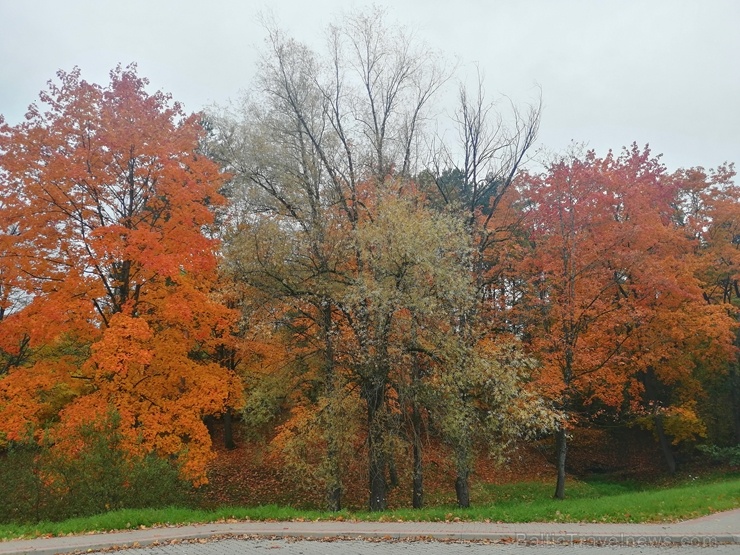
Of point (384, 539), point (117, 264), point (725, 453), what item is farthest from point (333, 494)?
point (725, 453)

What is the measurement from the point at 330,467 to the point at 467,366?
4195 mm

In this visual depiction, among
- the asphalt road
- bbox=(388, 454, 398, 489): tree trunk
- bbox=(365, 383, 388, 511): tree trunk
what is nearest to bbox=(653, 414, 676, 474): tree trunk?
bbox=(388, 454, 398, 489): tree trunk

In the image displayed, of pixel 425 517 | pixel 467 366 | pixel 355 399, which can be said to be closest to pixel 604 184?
pixel 467 366

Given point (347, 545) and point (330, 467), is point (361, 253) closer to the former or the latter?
point (330, 467)

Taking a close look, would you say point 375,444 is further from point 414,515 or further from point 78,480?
point 78,480

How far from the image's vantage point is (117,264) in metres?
16.5

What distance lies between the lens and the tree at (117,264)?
1442 centimetres

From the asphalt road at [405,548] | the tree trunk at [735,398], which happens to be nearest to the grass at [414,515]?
the asphalt road at [405,548]

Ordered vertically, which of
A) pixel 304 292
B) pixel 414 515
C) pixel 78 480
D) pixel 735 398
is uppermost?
pixel 304 292

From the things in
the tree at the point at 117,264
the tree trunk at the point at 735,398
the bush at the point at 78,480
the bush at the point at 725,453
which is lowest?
the bush at the point at 725,453

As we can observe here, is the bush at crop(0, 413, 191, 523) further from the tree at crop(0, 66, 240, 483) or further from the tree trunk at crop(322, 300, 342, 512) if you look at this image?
the tree trunk at crop(322, 300, 342, 512)

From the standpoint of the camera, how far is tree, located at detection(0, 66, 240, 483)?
14422mm

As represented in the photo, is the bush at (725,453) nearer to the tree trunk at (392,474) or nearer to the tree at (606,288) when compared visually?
the tree at (606,288)

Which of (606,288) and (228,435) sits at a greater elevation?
(606,288)
